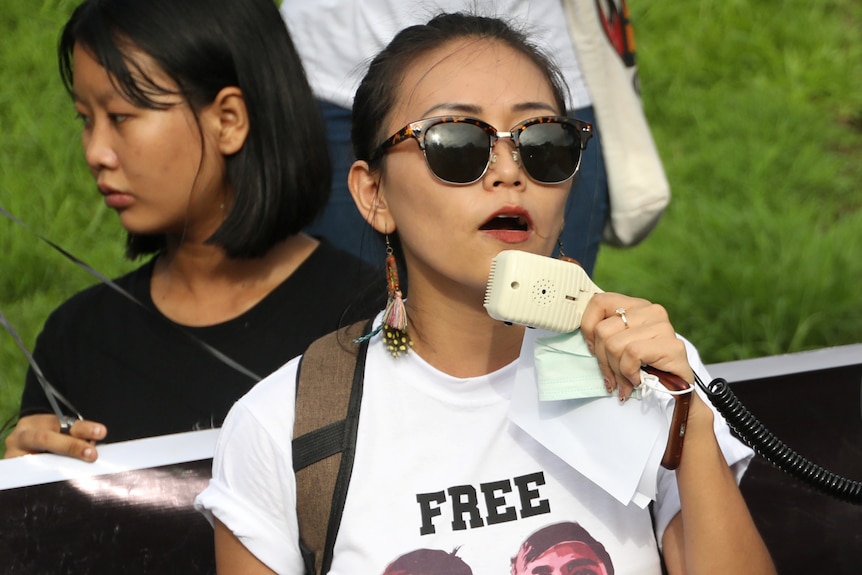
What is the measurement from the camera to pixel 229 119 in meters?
2.87

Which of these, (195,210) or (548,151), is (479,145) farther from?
(195,210)

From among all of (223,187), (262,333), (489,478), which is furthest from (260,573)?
(223,187)

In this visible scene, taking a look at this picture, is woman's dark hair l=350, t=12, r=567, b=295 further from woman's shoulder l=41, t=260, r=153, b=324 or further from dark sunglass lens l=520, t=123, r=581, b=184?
woman's shoulder l=41, t=260, r=153, b=324

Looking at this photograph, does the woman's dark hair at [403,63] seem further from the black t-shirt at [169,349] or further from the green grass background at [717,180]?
the green grass background at [717,180]

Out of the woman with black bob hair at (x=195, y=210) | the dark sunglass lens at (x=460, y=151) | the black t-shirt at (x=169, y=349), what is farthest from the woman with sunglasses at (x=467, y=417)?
the woman with black bob hair at (x=195, y=210)

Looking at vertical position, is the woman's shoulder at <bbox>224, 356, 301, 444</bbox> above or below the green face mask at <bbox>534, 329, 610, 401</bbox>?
below

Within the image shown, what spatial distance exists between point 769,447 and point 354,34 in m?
1.54

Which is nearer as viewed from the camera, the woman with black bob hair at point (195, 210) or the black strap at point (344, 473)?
the black strap at point (344, 473)

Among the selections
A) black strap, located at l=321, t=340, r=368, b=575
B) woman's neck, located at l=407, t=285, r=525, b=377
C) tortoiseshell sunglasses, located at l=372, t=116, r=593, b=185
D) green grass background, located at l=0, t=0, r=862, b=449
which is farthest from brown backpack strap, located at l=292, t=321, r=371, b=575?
green grass background, located at l=0, t=0, r=862, b=449

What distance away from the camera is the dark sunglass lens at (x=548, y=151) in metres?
1.88

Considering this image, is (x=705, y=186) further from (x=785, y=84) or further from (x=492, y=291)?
(x=492, y=291)

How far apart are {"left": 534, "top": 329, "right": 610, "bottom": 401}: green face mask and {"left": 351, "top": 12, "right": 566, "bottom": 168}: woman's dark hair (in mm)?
485

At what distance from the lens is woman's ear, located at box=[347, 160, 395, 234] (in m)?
2.07

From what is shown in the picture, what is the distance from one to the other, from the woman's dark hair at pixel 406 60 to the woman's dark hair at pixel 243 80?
0.72 m
